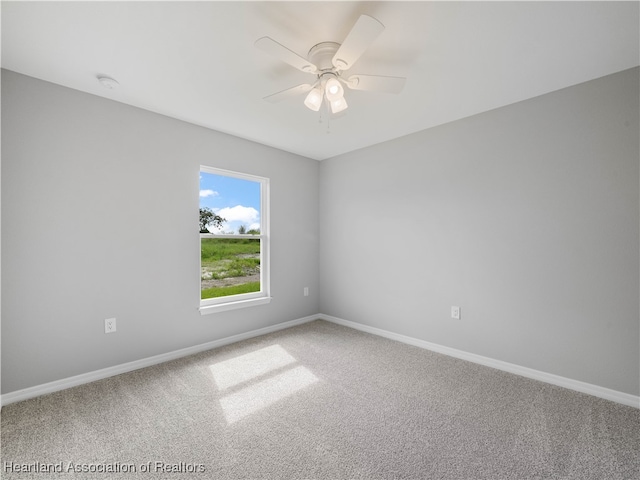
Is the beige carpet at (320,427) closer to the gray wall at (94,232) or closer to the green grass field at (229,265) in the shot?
the gray wall at (94,232)

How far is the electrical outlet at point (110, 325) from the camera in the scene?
2496 mm

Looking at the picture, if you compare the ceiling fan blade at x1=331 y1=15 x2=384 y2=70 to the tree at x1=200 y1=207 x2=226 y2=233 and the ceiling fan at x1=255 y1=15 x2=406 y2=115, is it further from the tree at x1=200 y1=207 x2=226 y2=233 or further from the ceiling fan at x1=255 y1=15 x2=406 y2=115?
the tree at x1=200 y1=207 x2=226 y2=233

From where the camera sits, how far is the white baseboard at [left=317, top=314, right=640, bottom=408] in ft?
6.97

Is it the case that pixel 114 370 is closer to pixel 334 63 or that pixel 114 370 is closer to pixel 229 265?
pixel 229 265

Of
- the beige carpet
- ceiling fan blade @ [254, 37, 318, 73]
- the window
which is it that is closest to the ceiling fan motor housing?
ceiling fan blade @ [254, 37, 318, 73]

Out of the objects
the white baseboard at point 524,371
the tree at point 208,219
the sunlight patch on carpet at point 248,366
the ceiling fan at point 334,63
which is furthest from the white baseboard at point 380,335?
the ceiling fan at point 334,63

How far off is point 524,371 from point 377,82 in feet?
8.67

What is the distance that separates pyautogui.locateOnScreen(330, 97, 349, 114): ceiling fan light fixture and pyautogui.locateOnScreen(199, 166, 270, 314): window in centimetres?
174

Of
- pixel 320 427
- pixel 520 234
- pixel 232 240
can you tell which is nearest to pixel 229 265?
pixel 232 240

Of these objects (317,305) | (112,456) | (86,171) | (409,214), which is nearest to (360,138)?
(409,214)

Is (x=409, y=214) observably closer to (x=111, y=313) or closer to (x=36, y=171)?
(x=111, y=313)

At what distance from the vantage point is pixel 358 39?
4.88ft

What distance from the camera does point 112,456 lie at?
1.60 metres

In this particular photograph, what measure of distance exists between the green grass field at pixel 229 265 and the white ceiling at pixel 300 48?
1.42 metres
